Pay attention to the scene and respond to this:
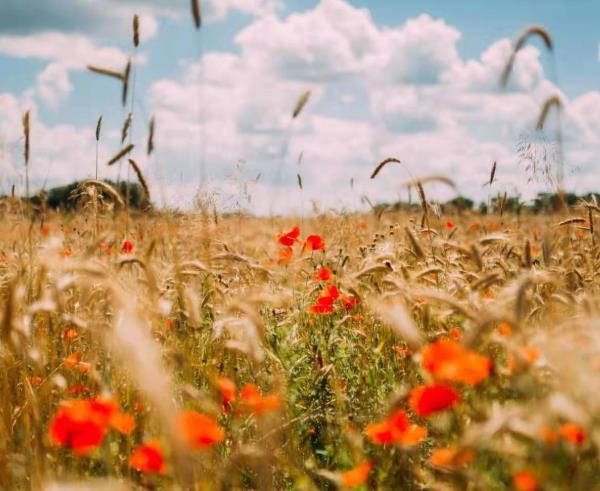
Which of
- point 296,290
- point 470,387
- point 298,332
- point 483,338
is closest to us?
point 483,338

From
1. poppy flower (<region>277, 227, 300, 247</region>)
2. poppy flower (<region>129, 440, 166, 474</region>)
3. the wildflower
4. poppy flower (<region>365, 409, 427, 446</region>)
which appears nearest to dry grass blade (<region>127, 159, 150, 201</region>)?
the wildflower

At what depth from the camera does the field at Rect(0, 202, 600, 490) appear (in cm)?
128

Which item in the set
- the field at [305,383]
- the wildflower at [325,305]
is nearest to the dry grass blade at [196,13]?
the field at [305,383]

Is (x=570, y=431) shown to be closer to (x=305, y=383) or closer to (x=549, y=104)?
(x=549, y=104)

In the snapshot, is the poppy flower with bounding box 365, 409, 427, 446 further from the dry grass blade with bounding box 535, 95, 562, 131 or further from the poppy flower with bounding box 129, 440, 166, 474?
the dry grass blade with bounding box 535, 95, 562, 131

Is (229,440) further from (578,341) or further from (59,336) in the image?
(578,341)

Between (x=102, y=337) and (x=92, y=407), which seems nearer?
(x=92, y=407)

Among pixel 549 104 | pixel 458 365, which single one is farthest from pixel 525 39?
pixel 458 365

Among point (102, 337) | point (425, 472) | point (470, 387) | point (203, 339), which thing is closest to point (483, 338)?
point (470, 387)

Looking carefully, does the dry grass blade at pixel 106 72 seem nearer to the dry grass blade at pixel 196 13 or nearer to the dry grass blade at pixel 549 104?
the dry grass blade at pixel 196 13

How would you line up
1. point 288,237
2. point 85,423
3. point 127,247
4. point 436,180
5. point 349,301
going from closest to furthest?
1. point 85,423
2. point 436,180
3. point 349,301
4. point 288,237
5. point 127,247

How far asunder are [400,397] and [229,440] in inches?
53.3

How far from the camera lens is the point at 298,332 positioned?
317 cm

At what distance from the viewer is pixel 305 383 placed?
109 inches
